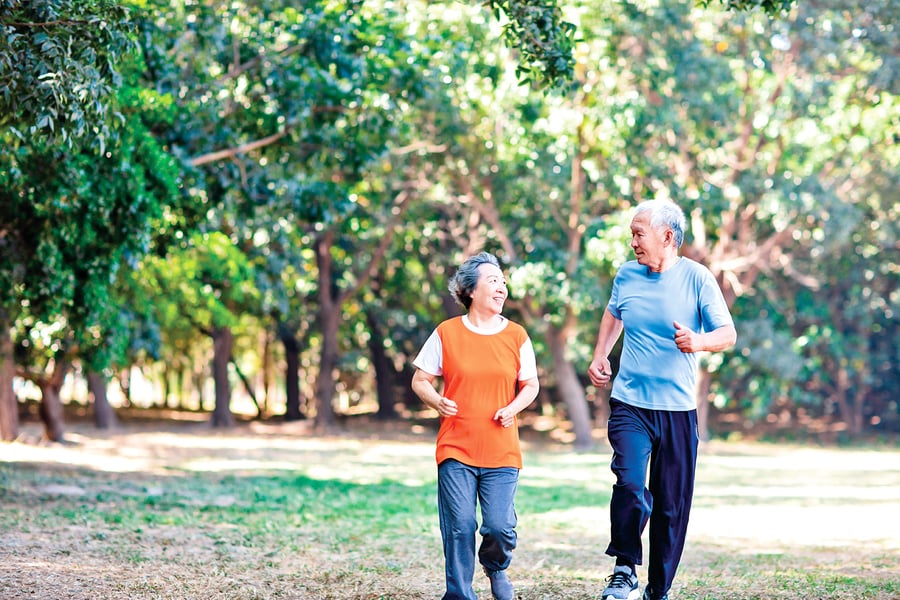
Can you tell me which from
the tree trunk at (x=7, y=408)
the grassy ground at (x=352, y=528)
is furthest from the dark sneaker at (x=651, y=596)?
the tree trunk at (x=7, y=408)

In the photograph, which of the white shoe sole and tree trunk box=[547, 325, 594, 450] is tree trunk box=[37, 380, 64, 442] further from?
the white shoe sole

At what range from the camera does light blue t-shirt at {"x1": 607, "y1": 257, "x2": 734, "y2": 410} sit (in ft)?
18.9

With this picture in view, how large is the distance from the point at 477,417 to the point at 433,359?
376 millimetres

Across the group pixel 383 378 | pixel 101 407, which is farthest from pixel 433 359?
pixel 383 378

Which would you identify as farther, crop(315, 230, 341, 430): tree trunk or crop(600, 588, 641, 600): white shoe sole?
crop(315, 230, 341, 430): tree trunk

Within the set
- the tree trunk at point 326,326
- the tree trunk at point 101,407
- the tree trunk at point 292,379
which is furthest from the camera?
the tree trunk at point 292,379

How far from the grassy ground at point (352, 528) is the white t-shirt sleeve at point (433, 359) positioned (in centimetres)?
161

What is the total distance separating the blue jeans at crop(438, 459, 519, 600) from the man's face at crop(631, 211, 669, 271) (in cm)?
132

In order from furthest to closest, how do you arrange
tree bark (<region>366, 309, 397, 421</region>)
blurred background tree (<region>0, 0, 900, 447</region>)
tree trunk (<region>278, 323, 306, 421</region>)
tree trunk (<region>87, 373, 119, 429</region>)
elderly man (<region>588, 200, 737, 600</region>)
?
tree trunk (<region>278, 323, 306, 421</region>)
tree bark (<region>366, 309, 397, 421</region>)
tree trunk (<region>87, 373, 119, 429</region>)
blurred background tree (<region>0, 0, 900, 447</region>)
elderly man (<region>588, 200, 737, 600</region>)

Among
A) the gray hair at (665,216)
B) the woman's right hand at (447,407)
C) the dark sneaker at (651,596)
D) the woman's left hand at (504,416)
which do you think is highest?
the gray hair at (665,216)

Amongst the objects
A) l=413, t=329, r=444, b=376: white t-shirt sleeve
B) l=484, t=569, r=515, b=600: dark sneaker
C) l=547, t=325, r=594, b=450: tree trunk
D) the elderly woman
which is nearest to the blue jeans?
the elderly woman

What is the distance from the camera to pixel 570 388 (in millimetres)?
24406

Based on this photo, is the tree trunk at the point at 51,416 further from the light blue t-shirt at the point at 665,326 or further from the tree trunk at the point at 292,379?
the light blue t-shirt at the point at 665,326

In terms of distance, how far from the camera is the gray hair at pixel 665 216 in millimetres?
5789
